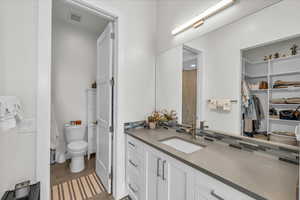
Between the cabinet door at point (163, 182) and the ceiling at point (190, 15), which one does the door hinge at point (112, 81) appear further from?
the cabinet door at point (163, 182)

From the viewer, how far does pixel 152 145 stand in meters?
1.20

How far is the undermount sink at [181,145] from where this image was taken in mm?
1254

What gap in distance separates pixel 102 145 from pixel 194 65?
1.71m

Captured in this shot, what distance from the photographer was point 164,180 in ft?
3.54

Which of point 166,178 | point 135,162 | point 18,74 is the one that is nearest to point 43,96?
point 18,74

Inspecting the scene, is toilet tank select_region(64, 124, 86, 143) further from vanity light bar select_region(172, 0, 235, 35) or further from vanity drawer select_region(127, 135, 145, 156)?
vanity light bar select_region(172, 0, 235, 35)

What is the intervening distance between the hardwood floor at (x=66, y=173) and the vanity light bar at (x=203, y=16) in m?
2.30

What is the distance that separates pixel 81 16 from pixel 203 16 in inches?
85.7

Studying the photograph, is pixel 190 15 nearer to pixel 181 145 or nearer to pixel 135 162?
pixel 181 145

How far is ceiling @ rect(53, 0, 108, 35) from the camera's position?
83.6 inches

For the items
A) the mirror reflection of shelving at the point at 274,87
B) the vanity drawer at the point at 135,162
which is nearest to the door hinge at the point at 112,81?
the vanity drawer at the point at 135,162

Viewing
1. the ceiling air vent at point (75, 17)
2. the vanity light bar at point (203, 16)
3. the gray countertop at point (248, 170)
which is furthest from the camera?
the ceiling air vent at point (75, 17)

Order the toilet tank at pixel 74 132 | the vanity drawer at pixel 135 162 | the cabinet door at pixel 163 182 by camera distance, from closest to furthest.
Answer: the cabinet door at pixel 163 182 → the vanity drawer at pixel 135 162 → the toilet tank at pixel 74 132

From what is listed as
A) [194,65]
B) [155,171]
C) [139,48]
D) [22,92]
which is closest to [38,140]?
[22,92]
